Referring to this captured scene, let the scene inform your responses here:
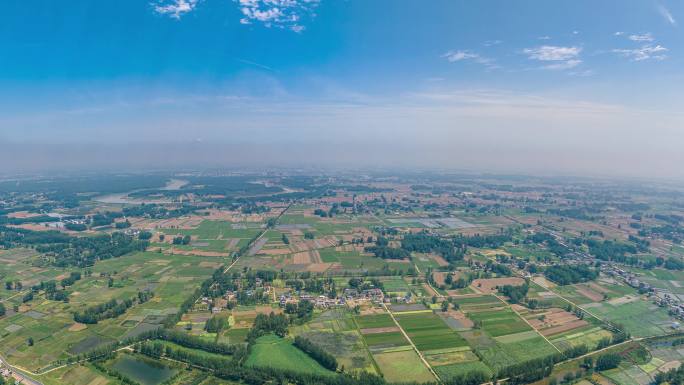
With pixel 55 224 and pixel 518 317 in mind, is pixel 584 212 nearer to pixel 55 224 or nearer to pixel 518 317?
pixel 518 317

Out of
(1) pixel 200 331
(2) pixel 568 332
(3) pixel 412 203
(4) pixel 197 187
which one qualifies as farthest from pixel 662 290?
(4) pixel 197 187

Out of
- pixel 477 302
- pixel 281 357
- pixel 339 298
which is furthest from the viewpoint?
pixel 339 298

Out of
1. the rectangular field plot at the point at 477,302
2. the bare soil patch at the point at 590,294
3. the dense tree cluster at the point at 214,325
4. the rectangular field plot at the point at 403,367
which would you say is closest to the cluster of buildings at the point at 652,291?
the bare soil patch at the point at 590,294

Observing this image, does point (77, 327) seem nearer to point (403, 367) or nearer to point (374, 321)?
point (374, 321)

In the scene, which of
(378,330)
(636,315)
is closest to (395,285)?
(378,330)

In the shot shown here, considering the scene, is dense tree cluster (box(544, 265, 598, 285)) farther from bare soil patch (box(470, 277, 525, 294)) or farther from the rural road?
the rural road

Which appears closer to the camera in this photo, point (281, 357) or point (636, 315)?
point (281, 357)

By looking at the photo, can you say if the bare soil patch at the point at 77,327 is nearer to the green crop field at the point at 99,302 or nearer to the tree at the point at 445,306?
the green crop field at the point at 99,302
